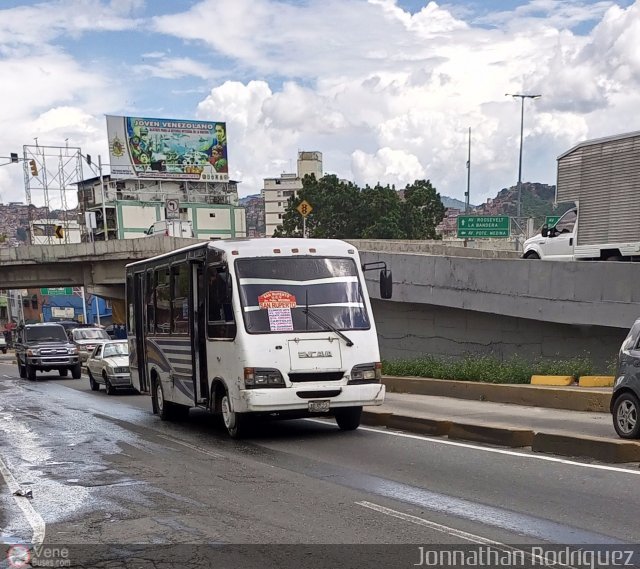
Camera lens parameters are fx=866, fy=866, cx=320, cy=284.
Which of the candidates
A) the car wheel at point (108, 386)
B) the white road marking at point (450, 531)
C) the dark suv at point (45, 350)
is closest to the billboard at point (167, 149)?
the dark suv at point (45, 350)

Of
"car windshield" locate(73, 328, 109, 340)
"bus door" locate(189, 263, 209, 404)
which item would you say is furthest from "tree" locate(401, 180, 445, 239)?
"bus door" locate(189, 263, 209, 404)

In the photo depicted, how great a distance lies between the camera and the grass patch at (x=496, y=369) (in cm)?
1656

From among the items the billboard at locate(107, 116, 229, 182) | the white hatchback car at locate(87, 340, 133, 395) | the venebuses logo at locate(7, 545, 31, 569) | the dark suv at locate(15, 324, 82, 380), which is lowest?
the dark suv at locate(15, 324, 82, 380)

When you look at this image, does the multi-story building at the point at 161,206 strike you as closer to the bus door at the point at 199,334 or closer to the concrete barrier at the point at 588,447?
the bus door at the point at 199,334

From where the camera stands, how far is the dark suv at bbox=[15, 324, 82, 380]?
33.2 metres

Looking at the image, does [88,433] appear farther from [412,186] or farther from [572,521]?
[412,186]

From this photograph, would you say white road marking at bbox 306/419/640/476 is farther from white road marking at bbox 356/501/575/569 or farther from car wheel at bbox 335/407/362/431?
white road marking at bbox 356/501/575/569

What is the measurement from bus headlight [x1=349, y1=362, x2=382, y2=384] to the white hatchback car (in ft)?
44.1

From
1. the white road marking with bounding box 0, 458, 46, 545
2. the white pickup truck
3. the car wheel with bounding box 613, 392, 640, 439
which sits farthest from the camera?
the white pickup truck

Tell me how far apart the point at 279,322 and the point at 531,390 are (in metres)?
4.94

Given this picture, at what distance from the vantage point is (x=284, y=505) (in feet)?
26.8

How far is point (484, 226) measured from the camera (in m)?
48.5

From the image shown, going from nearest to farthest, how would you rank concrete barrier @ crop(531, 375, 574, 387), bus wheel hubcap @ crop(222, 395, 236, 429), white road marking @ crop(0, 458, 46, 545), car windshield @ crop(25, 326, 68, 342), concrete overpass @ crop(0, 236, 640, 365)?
white road marking @ crop(0, 458, 46, 545)
bus wheel hubcap @ crop(222, 395, 236, 429)
concrete barrier @ crop(531, 375, 574, 387)
concrete overpass @ crop(0, 236, 640, 365)
car windshield @ crop(25, 326, 68, 342)

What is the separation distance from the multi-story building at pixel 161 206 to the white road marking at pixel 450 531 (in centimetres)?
9380
